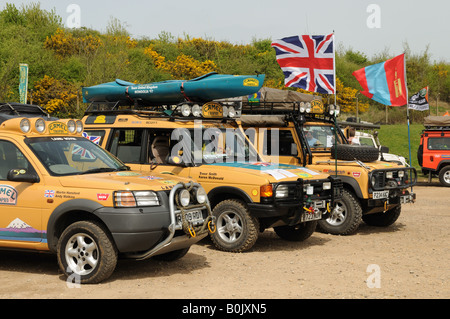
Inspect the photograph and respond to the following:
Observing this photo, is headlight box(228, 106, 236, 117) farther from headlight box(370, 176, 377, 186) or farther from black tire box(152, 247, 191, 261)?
black tire box(152, 247, 191, 261)

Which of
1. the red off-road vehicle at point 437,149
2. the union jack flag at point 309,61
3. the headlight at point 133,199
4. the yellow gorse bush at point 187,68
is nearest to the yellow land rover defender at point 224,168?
the headlight at point 133,199

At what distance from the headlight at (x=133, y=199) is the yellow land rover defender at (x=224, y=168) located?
139cm

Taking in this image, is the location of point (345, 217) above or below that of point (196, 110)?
below

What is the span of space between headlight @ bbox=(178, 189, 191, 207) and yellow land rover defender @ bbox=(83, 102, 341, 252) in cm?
119

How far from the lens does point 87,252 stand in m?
6.86

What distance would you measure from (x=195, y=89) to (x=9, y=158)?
3981mm

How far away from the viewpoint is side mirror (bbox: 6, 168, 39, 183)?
6.98 metres

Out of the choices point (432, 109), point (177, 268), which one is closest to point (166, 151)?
point (177, 268)

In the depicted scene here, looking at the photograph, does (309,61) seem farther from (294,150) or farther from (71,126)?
(71,126)

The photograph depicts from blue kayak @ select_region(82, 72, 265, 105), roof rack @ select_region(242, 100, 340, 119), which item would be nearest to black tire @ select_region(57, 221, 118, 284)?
blue kayak @ select_region(82, 72, 265, 105)

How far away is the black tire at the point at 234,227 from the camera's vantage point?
8.80 m

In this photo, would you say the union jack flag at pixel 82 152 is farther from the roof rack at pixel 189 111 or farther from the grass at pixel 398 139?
the grass at pixel 398 139

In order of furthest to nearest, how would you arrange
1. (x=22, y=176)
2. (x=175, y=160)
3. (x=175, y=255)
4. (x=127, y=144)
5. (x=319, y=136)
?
(x=319, y=136) < (x=127, y=144) < (x=175, y=160) < (x=175, y=255) < (x=22, y=176)

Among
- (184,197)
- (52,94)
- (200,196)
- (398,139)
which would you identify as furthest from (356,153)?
(398,139)
